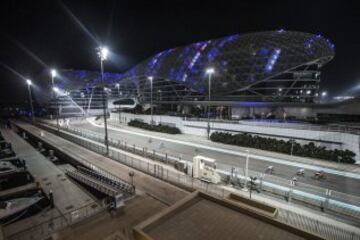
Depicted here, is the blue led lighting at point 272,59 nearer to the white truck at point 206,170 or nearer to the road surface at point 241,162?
the road surface at point 241,162

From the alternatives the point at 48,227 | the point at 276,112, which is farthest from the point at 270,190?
the point at 276,112

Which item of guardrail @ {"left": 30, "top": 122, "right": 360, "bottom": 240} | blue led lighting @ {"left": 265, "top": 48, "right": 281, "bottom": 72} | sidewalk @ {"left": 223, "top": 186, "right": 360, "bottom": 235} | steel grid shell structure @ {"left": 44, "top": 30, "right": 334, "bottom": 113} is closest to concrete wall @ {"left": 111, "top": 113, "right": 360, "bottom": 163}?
guardrail @ {"left": 30, "top": 122, "right": 360, "bottom": 240}

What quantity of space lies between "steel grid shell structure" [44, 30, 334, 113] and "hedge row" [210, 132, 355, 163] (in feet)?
67.4

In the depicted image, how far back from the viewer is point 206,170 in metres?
13.6

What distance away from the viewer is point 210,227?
555cm

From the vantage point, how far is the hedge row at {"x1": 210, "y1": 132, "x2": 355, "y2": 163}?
17.8 meters

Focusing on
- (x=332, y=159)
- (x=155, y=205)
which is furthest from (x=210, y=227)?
(x=332, y=159)

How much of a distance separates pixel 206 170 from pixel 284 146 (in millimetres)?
12523

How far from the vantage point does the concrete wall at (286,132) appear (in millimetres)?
18453

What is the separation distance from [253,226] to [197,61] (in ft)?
165

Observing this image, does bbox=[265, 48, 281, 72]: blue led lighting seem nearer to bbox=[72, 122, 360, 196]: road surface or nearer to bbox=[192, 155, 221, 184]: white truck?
bbox=[72, 122, 360, 196]: road surface

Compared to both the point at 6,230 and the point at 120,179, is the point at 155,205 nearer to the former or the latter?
the point at 120,179

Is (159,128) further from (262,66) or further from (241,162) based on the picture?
(262,66)

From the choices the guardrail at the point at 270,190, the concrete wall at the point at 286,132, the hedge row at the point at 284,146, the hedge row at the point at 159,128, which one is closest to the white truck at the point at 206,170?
the guardrail at the point at 270,190
